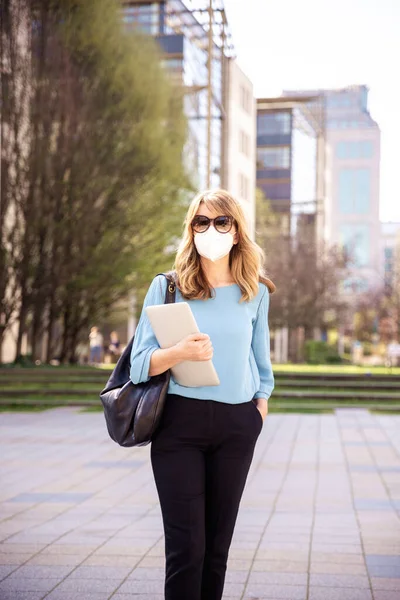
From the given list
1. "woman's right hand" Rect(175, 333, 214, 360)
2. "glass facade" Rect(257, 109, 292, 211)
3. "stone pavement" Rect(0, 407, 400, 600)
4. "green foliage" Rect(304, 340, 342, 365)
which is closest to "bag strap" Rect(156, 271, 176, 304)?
"woman's right hand" Rect(175, 333, 214, 360)

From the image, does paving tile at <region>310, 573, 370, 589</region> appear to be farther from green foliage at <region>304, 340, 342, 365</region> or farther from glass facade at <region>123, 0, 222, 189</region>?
green foliage at <region>304, 340, 342, 365</region>

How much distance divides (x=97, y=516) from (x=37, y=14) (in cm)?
2318

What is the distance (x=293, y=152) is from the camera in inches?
3408

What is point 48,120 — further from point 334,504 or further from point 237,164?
point 237,164

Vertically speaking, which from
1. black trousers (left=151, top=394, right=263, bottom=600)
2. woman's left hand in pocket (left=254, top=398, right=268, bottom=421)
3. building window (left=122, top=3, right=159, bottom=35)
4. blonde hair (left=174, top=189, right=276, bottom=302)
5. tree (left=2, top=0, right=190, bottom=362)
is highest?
building window (left=122, top=3, right=159, bottom=35)

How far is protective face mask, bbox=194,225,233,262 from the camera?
398 centimetres

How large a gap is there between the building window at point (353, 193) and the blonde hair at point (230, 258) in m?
178

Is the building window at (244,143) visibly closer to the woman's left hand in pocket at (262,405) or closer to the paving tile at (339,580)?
the paving tile at (339,580)

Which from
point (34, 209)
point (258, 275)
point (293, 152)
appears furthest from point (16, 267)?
point (293, 152)

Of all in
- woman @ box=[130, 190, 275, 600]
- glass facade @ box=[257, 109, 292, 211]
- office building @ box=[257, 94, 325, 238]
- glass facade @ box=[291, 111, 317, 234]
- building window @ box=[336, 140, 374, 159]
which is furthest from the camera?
building window @ box=[336, 140, 374, 159]

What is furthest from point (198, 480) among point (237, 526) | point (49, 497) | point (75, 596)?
point (49, 497)

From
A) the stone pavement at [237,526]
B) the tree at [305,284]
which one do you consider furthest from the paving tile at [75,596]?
the tree at [305,284]

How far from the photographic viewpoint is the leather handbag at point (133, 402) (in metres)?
3.79

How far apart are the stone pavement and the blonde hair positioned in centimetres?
237
